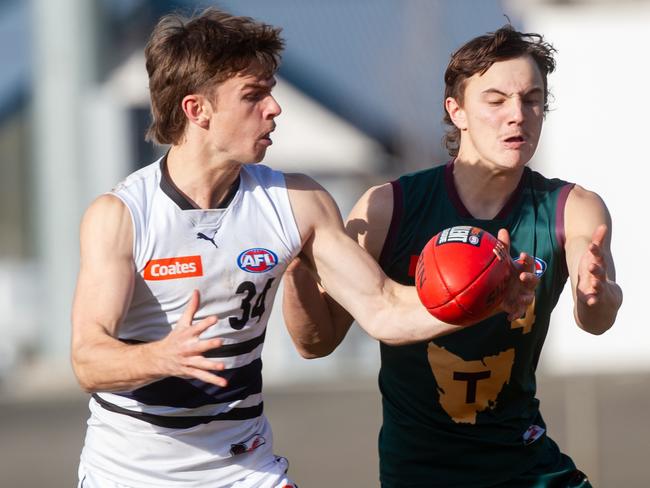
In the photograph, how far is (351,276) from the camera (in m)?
4.75

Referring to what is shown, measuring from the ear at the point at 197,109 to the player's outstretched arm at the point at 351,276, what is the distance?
0.42 m

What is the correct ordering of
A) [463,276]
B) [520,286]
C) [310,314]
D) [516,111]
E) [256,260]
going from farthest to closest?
[310,314] → [516,111] → [256,260] → [520,286] → [463,276]

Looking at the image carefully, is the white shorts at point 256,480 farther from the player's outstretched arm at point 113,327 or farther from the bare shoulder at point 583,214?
the bare shoulder at point 583,214

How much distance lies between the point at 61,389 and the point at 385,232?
16.1 m

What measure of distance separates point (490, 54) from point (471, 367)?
4.23ft

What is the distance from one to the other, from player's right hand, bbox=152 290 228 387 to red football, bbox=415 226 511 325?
2.81ft

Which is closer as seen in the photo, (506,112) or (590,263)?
(590,263)

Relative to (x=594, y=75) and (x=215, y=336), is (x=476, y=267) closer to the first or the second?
(x=215, y=336)

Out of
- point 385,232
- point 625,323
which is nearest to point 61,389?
point 625,323

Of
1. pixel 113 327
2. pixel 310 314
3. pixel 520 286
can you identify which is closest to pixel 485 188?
pixel 520 286

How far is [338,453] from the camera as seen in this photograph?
13.4m

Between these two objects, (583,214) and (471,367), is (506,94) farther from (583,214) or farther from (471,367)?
(471,367)

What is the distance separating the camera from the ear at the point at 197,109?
4.75 m

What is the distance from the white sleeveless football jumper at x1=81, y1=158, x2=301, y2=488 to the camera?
4562 mm
